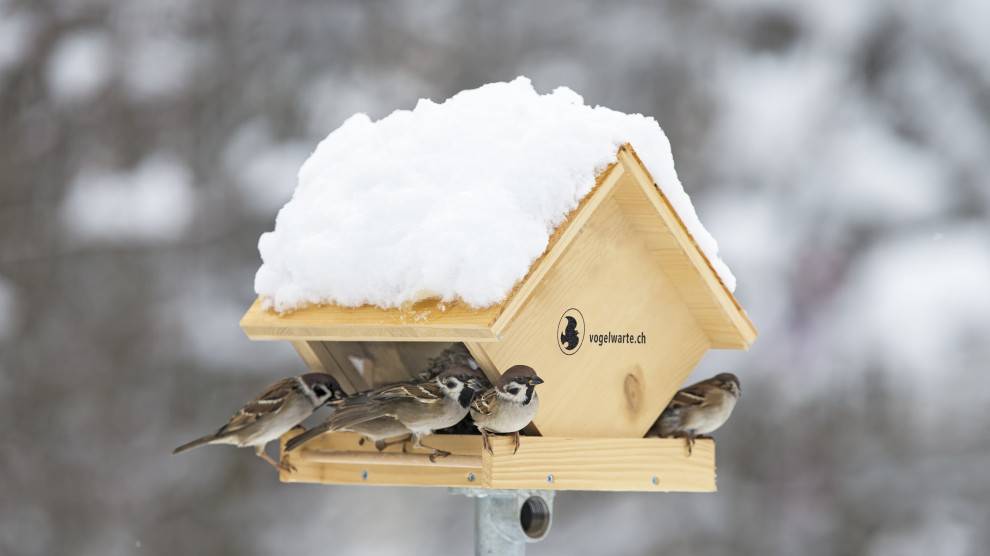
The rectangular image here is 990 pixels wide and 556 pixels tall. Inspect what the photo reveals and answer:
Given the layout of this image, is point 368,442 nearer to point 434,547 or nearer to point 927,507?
point 434,547

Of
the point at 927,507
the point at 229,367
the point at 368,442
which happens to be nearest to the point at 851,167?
the point at 927,507

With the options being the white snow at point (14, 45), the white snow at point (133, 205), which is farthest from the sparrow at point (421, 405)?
the white snow at point (14, 45)

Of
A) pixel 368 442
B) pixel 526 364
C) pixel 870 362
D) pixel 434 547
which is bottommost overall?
pixel 434 547

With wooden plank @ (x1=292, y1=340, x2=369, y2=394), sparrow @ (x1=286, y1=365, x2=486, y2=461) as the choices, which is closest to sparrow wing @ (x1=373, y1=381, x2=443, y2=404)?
sparrow @ (x1=286, y1=365, x2=486, y2=461)

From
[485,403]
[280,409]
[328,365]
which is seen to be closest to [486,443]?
[485,403]

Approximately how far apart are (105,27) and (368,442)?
433 cm

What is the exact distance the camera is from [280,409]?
3680mm

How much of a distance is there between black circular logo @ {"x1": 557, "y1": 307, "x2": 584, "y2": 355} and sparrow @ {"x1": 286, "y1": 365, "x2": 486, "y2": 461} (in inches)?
9.1

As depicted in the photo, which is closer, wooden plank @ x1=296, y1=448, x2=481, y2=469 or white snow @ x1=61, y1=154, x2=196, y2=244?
wooden plank @ x1=296, y1=448, x2=481, y2=469

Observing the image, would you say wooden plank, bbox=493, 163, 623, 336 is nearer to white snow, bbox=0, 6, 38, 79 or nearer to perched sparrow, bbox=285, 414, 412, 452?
perched sparrow, bbox=285, 414, 412, 452

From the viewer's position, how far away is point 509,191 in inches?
128

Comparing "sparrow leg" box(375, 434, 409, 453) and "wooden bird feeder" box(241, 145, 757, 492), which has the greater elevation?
"wooden bird feeder" box(241, 145, 757, 492)

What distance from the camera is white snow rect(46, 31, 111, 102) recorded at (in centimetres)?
707

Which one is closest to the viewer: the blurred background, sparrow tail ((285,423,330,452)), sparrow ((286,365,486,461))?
sparrow ((286,365,486,461))
